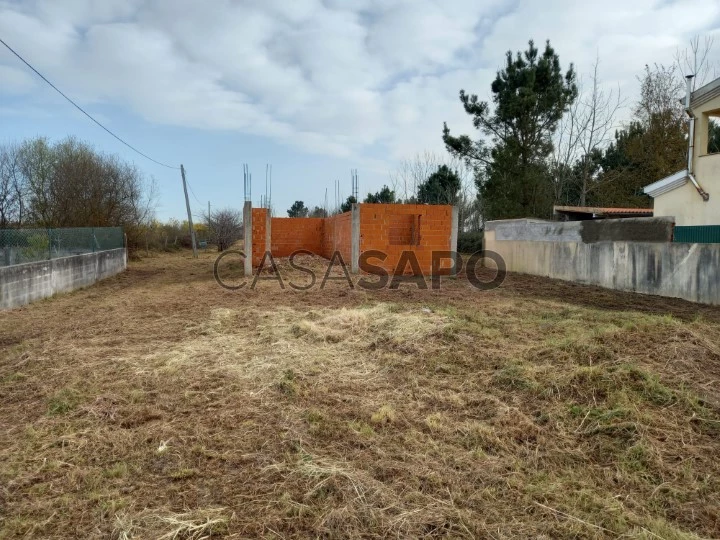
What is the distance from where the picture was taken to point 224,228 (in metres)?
32.1

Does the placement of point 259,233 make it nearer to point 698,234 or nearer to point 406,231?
point 406,231

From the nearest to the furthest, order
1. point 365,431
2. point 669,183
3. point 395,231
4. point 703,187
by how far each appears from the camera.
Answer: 1. point 365,431
2. point 703,187
3. point 669,183
4. point 395,231

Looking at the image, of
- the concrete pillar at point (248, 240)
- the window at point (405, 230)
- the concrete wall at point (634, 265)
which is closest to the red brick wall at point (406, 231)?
the window at point (405, 230)

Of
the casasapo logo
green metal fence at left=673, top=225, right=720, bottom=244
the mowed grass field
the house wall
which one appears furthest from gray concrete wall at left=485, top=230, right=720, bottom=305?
Result: the mowed grass field

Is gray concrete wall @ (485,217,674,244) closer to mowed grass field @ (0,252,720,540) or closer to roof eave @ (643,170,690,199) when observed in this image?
roof eave @ (643,170,690,199)

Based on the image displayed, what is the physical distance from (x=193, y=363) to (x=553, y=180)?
75.8 ft

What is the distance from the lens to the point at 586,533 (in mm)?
2248

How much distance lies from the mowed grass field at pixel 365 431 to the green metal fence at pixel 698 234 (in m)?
3.83

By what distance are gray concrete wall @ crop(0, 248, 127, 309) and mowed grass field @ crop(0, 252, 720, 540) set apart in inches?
113

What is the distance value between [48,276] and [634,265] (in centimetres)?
1345

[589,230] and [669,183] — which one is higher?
[669,183]

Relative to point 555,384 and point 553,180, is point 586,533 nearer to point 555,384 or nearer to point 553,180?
point 555,384

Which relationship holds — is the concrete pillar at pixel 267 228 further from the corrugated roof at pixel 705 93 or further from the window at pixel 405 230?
the corrugated roof at pixel 705 93

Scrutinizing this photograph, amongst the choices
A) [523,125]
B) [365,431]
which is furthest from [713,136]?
[365,431]
